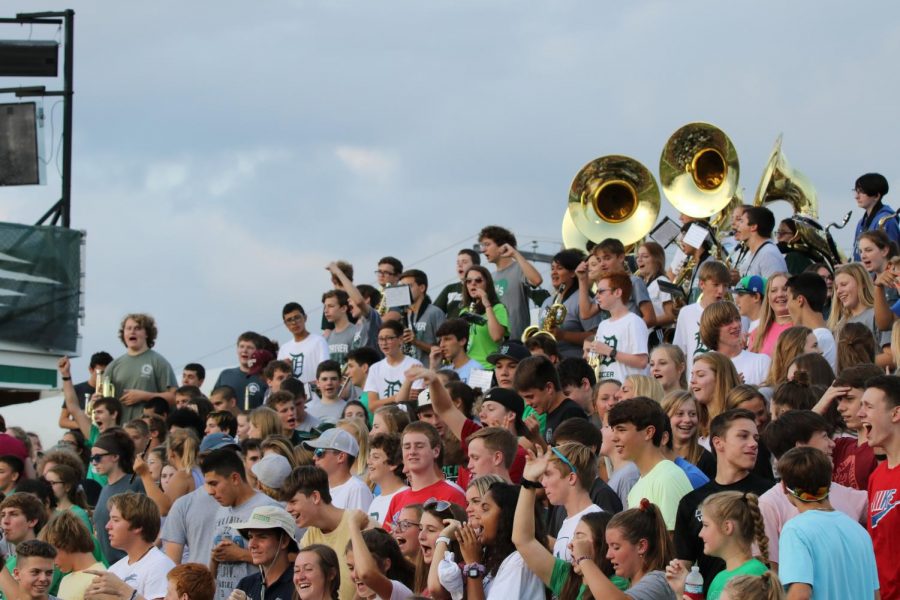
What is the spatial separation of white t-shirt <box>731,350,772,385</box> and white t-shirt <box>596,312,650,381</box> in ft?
4.91

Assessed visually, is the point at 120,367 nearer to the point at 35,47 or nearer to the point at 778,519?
the point at 35,47

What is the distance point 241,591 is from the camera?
748 centimetres

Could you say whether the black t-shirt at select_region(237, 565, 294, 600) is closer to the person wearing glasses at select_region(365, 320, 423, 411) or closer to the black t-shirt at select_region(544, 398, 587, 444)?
the black t-shirt at select_region(544, 398, 587, 444)

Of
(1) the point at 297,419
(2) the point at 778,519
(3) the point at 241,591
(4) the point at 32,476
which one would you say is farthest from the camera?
(1) the point at 297,419

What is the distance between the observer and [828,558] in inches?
239

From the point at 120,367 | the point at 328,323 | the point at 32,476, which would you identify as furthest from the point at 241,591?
the point at 328,323

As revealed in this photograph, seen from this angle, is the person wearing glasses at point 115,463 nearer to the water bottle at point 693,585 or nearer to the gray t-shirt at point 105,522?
the gray t-shirt at point 105,522

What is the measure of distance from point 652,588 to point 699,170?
10.7 metres

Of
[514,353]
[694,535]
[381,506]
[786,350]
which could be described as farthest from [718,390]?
[514,353]

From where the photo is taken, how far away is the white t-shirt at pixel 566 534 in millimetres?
7148

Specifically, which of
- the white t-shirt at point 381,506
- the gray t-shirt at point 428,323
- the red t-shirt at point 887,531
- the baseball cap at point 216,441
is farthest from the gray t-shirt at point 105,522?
the red t-shirt at point 887,531

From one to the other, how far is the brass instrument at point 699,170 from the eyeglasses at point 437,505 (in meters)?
9.17

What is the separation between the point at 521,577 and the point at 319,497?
1679mm

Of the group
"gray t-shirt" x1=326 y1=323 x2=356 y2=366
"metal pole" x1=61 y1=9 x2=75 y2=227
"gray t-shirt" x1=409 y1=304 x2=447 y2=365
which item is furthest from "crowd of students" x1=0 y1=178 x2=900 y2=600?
"metal pole" x1=61 y1=9 x2=75 y2=227
